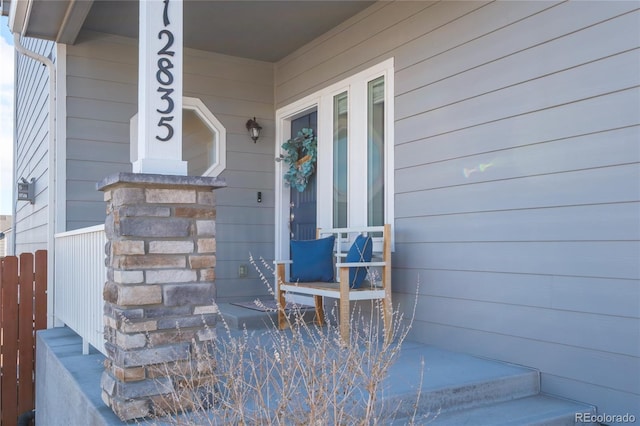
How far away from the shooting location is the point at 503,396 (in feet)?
9.31

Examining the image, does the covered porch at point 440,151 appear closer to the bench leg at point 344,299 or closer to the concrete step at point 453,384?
the concrete step at point 453,384

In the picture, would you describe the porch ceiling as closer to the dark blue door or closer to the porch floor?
the dark blue door

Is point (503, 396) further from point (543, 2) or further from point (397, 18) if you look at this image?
point (397, 18)

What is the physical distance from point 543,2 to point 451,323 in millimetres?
1964

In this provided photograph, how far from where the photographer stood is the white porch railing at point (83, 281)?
2947 millimetres

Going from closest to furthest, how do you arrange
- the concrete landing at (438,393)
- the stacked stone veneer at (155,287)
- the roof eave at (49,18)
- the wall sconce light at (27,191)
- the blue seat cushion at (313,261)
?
1. the stacked stone veneer at (155,287)
2. the concrete landing at (438,393)
3. the roof eave at (49,18)
4. the blue seat cushion at (313,261)
5. the wall sconce light at (27,191)

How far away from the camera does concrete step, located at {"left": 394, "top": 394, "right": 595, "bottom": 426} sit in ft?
8.23

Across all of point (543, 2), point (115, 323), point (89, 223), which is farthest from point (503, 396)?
point (89, 223)

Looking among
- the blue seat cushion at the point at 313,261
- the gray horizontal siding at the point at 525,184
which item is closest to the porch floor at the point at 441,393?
the gray horizontal siding at the point at 525,184

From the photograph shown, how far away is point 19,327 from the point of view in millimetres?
4562

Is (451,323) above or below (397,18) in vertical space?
below

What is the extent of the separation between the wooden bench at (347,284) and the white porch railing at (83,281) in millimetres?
976

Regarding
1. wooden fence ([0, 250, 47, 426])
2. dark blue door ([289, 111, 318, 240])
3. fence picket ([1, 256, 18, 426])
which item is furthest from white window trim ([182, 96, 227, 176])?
fence picket ([1, 256, 18, 426])

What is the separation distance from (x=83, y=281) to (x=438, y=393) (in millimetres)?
2216
